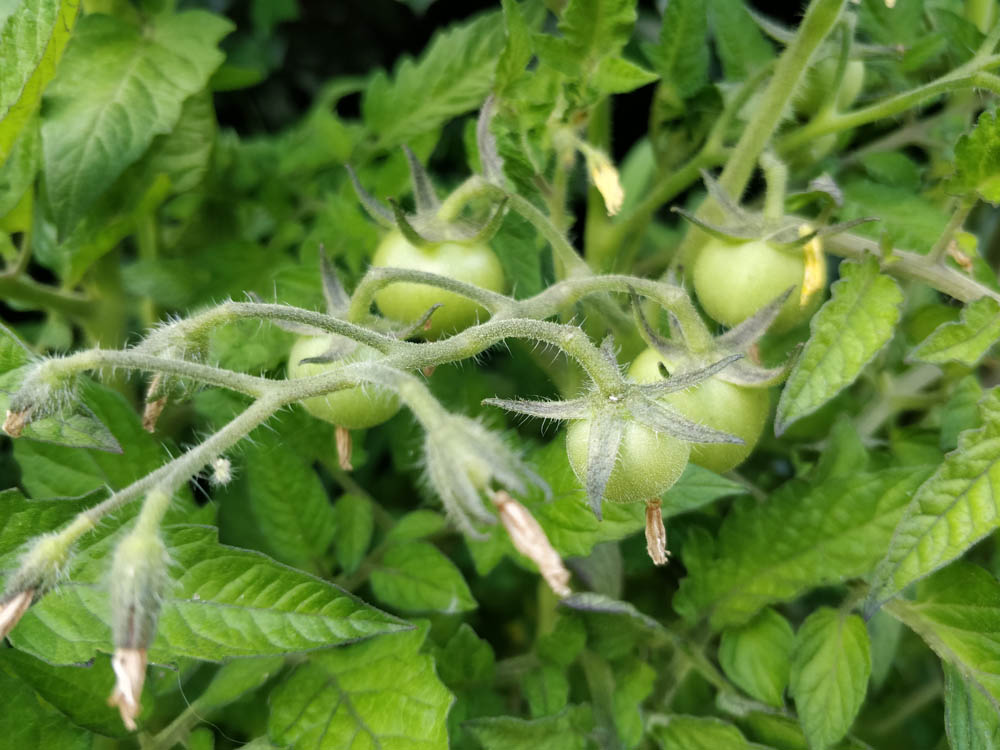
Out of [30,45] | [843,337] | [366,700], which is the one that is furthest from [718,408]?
[30,45]

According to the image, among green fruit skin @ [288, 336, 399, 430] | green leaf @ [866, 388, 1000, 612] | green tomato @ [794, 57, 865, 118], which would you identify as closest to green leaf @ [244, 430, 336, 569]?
green fruit skin @ [288, 336, 399, 430]

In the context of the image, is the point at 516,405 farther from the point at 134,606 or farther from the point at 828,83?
the point at 828,83

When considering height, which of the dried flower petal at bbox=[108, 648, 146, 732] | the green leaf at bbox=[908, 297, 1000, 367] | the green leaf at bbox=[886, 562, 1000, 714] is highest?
the green leaf at bbox=[908, 297, 1000, 367]

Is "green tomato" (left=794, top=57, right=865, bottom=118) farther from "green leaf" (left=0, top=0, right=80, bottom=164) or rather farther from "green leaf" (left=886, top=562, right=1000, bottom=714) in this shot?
"green leaf" (left=0, top=0, right=80, bottom=164)

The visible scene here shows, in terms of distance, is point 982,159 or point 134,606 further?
point 982,159

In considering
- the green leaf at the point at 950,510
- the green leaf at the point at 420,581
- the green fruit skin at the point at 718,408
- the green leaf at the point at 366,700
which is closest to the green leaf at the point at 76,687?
the green leaf at the point at 366,700

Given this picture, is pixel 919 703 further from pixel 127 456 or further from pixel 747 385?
pixel 127 456

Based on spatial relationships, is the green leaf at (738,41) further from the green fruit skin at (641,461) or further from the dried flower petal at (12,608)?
the dried flower petal at (12,608)
